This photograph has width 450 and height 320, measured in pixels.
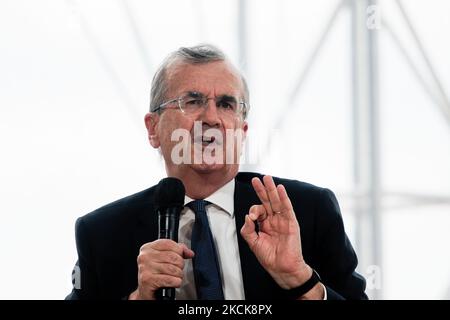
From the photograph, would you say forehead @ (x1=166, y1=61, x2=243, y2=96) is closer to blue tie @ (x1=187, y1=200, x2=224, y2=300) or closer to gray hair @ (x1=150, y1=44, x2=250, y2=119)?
gray hair @ (x1=150, y1=44, x2=250, y2=119)

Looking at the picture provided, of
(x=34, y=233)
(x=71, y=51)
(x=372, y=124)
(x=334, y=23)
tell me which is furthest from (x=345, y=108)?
(x=34, y=233)

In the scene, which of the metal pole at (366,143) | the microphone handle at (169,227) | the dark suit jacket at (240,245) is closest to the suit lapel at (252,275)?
the dark suit jacket at (240,245)

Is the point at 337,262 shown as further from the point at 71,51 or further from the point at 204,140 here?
the point at 71,51

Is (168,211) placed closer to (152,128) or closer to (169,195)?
(169,195)

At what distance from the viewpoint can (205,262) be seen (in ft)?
4.21

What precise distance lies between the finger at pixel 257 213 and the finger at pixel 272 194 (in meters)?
0.02

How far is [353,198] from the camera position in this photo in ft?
6.12

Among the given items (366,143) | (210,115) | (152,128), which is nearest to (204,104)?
(210,115)

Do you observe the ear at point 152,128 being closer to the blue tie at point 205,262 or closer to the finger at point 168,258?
the blue tie at point 205,262

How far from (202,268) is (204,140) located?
0.82ft

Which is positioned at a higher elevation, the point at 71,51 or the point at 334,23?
the point at 334,23

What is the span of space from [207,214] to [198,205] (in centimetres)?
3

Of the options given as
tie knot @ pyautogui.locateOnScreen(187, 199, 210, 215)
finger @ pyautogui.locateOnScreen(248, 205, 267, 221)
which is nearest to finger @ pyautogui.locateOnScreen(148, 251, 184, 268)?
finger @ pyautogui.locateOnScreen(248, 205, 267, 221)

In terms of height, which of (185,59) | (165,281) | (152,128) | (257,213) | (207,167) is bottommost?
(165,281)
